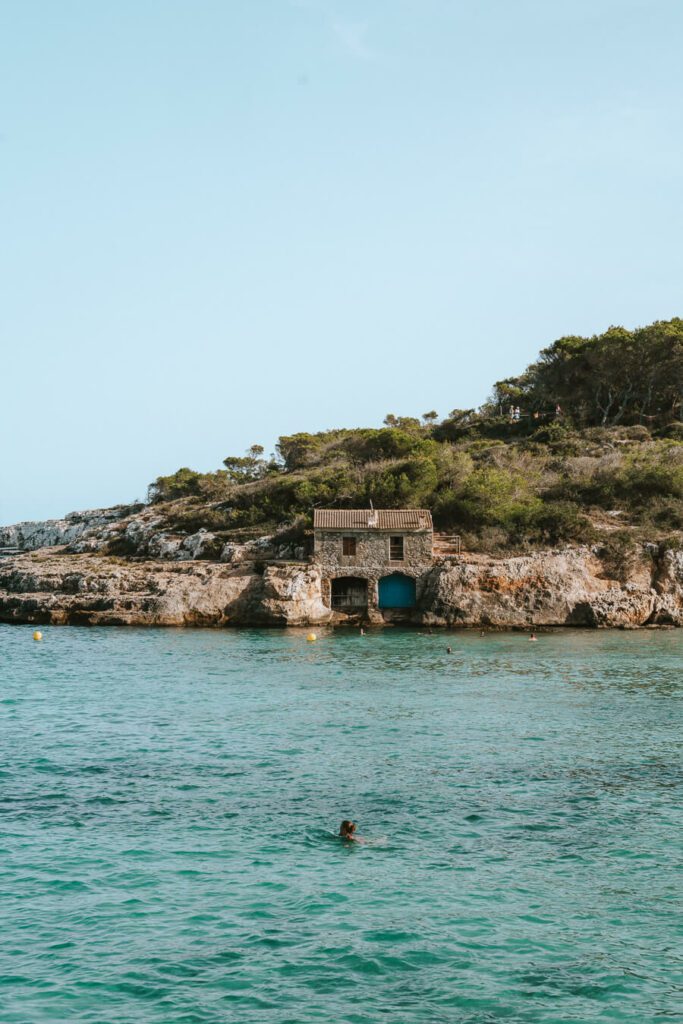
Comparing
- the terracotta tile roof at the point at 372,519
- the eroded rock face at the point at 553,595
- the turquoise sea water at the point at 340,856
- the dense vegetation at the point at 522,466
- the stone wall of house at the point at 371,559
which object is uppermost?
the dense vegetation at the point at 522,466

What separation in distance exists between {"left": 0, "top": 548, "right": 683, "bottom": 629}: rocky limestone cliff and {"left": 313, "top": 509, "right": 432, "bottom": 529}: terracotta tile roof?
2687mm

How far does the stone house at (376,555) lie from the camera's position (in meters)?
53.0

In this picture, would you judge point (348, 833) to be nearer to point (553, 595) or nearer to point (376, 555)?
point (553, 595)

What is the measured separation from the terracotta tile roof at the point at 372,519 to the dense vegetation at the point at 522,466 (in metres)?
4.30

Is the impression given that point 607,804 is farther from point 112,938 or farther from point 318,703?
point 318,703

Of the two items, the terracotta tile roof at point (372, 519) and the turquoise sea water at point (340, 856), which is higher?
the terracotta tile roof at point (372, 519)

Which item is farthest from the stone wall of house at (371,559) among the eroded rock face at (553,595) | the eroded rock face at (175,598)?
the eroded rock face at (553,595)

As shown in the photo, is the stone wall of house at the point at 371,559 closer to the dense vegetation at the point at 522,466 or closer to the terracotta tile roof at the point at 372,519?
the terracotta tile roof at the point at 372,519

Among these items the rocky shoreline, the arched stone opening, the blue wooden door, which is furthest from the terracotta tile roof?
the arched stone opening

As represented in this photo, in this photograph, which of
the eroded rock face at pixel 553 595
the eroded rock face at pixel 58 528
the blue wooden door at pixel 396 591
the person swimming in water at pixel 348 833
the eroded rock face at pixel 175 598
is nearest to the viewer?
the person swimming in water at pixel 348 833

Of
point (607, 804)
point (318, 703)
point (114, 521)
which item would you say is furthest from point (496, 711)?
point (114, 521)

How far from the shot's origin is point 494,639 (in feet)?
152

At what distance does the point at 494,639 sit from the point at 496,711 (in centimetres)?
1742

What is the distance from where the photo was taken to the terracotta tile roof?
53.2 metres
